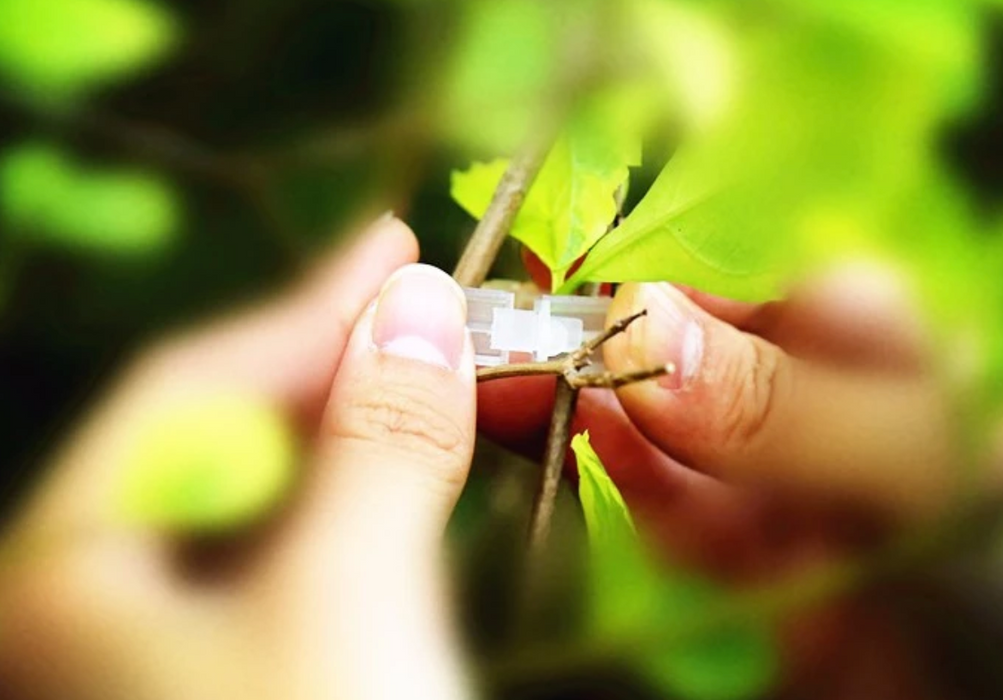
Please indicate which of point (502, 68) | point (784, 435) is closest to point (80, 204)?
point (502, 68)

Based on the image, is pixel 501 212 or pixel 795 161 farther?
pixel 501 212

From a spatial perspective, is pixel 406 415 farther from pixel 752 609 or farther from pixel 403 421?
pixel 752 609

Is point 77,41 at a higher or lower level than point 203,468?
higher

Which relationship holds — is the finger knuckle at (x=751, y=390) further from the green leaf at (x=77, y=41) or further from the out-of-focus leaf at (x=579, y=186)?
the green leaf at (x=77, y=41)

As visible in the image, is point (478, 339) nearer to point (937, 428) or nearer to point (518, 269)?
point (518, 269)

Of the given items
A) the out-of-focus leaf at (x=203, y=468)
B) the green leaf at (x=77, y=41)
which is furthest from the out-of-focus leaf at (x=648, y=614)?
the green leaf at (x=77, y=41)

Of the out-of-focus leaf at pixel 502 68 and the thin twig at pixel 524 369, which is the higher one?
the out-of-focus leaf at pixel 502 68

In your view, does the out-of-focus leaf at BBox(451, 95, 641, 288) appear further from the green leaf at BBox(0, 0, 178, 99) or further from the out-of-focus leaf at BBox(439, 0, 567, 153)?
the green leaf at BBox(0, 0, 178, 99)
